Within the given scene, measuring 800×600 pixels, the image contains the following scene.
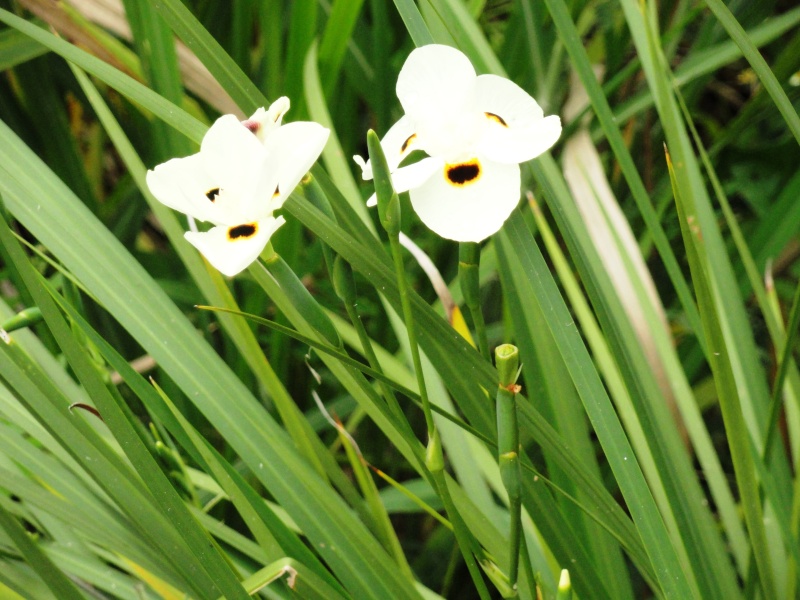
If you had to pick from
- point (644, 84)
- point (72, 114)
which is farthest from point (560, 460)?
point (72, 114)

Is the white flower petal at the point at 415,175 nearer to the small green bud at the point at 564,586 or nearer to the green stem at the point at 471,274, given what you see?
the green stem at the point at 471,274

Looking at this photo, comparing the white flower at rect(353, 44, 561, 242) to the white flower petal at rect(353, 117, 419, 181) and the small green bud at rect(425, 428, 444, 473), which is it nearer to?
the white flower petal at rect(353, 117, 419, 181)

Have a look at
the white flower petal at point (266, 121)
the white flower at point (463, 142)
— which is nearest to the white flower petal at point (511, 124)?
the white flower at point (463, 142)

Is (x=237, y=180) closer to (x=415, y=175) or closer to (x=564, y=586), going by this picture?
(x=415, y=175)

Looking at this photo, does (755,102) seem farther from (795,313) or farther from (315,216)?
(315,216)

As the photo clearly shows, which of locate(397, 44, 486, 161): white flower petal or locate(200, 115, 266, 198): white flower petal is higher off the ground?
locate(397, 44, 486, 161): white flower petal

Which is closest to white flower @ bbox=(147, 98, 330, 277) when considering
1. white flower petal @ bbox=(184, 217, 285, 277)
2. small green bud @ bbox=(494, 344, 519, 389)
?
white flower petal @ bbox=(184, 217, 285, 277)

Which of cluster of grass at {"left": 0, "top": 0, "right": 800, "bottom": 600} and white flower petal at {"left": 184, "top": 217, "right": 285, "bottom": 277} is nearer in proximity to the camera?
white flower petal at {"left": 184, "top": 217, "right": 285, "bottom": 277}
